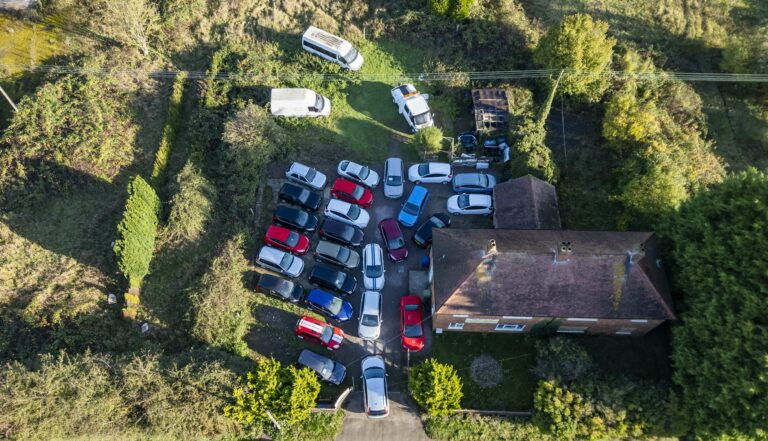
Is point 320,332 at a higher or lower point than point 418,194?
lower

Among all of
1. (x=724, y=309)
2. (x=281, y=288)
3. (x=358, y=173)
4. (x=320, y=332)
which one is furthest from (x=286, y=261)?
(x=724, y=309)

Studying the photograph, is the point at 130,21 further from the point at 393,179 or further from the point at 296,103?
the point at 393,179

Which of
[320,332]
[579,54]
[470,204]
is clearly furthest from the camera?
[579,54]

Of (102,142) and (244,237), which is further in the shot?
(102,142)

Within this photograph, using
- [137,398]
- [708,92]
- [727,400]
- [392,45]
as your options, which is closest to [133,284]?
[137,398]

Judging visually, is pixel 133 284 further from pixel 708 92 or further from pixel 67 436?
pixel 708 92

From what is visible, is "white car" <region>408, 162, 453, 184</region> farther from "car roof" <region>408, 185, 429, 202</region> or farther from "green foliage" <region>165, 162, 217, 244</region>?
"green foliage" <region>165, 162, 217, 244</region>
